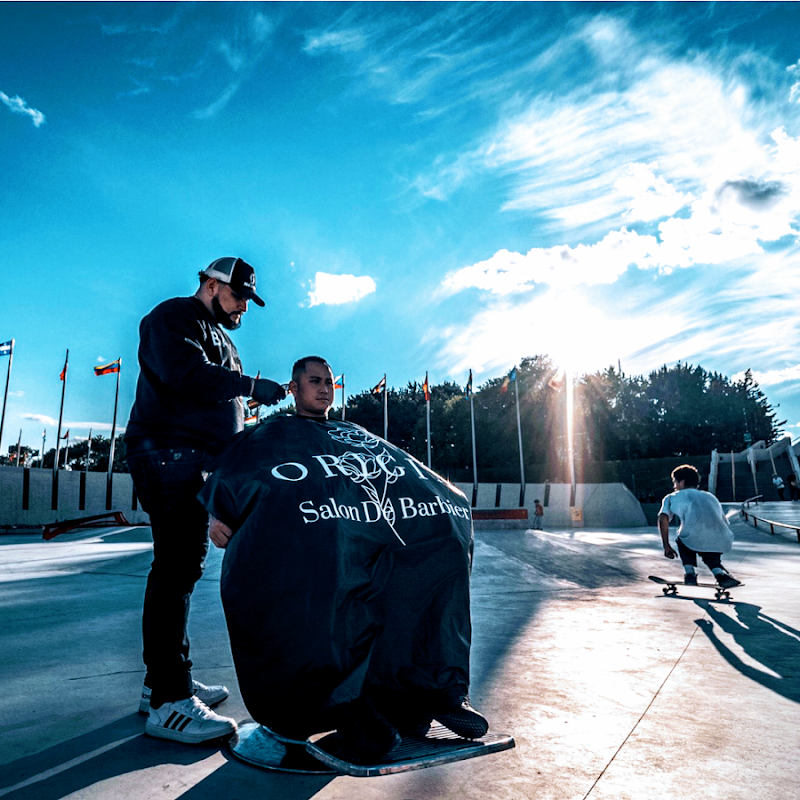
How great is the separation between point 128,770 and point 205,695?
594 mm

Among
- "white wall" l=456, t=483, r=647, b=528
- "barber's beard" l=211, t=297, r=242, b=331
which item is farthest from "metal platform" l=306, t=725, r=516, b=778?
"white wall" l=456, t=483, r=647, b=528

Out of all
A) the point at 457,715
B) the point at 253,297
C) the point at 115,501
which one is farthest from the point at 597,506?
the point at 457,715

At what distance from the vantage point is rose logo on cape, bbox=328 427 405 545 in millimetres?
1885

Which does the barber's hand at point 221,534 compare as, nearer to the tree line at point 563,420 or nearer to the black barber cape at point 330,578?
the black barber cape at point 330,578

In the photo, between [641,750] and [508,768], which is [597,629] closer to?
[641,750]

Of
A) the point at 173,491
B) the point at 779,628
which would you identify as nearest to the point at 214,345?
the point at 173,491

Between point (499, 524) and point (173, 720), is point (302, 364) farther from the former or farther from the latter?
point (499, 524)

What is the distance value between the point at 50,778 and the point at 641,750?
1.63m

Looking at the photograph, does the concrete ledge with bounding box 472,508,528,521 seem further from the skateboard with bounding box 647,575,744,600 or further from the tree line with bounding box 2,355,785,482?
the tree line with bounding box 2,355,785,482

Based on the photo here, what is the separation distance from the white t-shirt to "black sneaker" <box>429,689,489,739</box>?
4.35m

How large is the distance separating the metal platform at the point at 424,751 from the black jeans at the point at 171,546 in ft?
2.47

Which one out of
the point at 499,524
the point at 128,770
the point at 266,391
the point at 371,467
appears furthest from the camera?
the point at 499,524

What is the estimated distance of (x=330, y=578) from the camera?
1.65 m

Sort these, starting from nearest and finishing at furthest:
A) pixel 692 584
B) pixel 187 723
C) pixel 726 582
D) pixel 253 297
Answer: pixel 187 723
pixel 253 297
pixel 726 582
pixel 692 584
